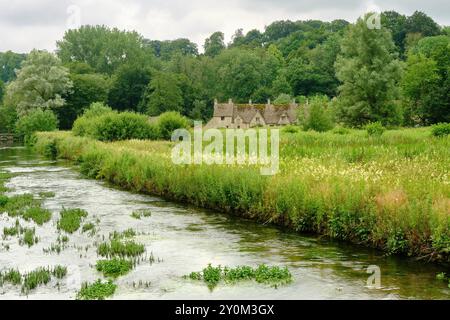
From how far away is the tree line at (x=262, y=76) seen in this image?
2382 inches

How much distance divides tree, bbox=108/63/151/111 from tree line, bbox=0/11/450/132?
0.21 meters

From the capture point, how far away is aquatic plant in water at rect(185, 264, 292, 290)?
11.2 metres

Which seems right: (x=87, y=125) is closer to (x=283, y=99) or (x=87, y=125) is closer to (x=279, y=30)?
(x=283, y=99)

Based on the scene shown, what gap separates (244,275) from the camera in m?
11.5

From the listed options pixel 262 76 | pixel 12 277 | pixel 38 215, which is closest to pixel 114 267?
pixel 12 277

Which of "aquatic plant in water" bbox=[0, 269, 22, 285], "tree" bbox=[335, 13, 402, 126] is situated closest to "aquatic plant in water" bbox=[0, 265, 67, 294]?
"aquatic plant in water" bbox=[0, 269, 22, 285]

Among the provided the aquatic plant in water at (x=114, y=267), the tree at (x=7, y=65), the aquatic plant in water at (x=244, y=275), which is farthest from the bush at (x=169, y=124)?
the tree at (x=7, y=65)

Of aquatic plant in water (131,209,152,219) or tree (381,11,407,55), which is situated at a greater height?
tree (381,11,407,55)

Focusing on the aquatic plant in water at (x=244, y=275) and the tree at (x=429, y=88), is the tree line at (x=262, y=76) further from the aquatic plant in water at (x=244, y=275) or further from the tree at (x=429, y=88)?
the aquatic plant in water at (x=244, y=275)

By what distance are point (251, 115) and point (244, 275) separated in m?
95.4

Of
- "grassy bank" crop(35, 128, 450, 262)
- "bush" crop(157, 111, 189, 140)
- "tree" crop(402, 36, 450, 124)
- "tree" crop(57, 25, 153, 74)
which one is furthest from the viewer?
"tree" crop(57, 25, 153, 74)

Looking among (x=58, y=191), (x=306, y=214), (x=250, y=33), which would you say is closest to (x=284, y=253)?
(x=306, y=214)

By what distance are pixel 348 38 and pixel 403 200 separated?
5298 centimetres

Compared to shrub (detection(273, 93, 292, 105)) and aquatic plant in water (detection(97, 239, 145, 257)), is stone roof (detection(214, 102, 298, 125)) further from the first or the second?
aquatic plant in water (detection(97, 239, 145, 257))
